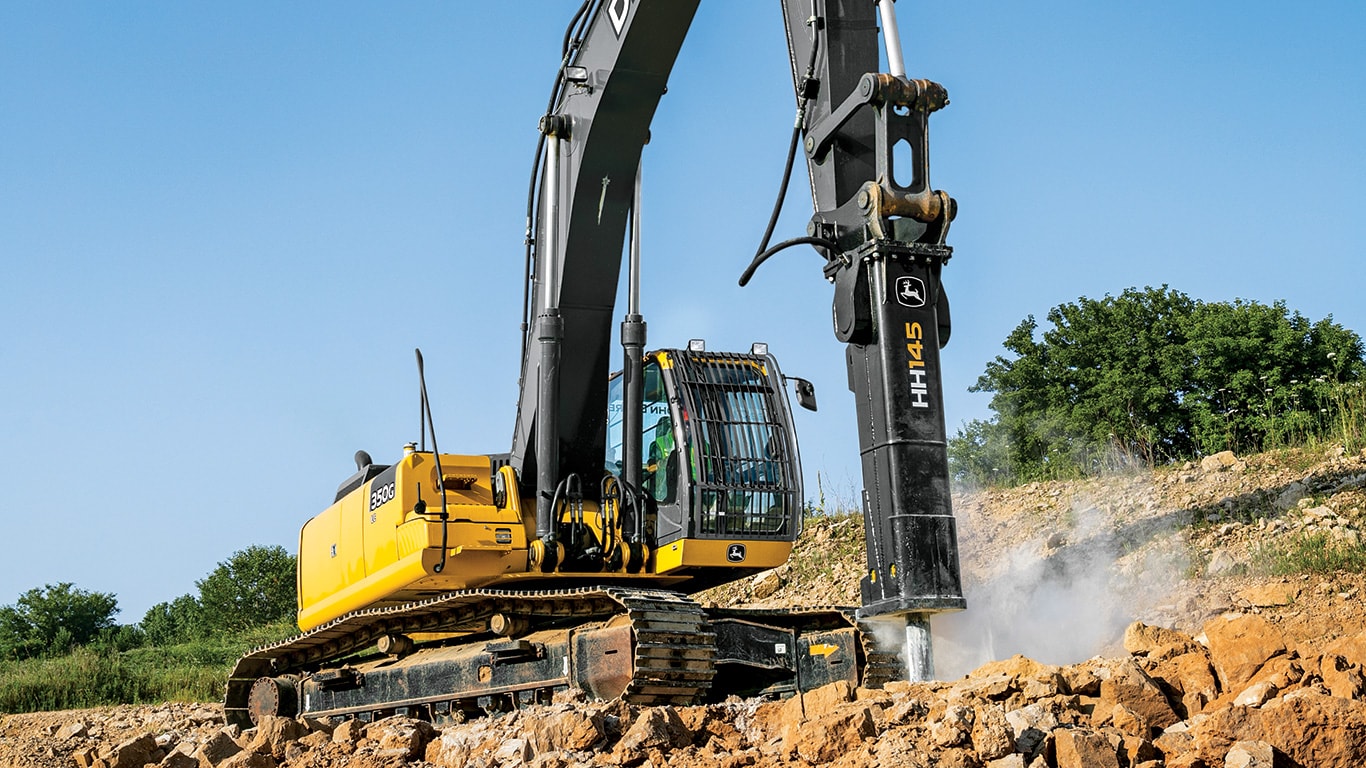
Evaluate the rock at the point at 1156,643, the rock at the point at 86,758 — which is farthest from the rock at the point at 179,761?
the rock at the point at 1156,643

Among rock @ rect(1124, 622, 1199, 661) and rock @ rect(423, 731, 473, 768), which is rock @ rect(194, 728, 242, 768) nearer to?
rock @ rect(423, 731, 473, 768)

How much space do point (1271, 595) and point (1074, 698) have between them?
5309mm

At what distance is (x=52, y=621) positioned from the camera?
2961 cm

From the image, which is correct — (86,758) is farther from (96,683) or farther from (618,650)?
(96,683)

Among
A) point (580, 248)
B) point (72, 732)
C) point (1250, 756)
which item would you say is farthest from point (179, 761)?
point (1250, 756)

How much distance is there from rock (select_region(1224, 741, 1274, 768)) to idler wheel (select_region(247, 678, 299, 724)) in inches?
281

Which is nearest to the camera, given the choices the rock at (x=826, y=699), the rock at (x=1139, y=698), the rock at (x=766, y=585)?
the rock at (x=1139, y=698)

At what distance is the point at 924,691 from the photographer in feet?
19.2

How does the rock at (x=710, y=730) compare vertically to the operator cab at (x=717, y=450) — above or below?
below

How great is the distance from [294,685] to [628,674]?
12.5 feet

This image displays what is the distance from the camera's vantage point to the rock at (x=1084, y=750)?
4754mm

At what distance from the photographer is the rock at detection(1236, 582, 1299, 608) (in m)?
10.0

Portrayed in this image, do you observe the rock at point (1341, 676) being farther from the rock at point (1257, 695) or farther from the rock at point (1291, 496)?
the rock at point (1291, 496)

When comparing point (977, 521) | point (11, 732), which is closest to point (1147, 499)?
point (977, 521)
